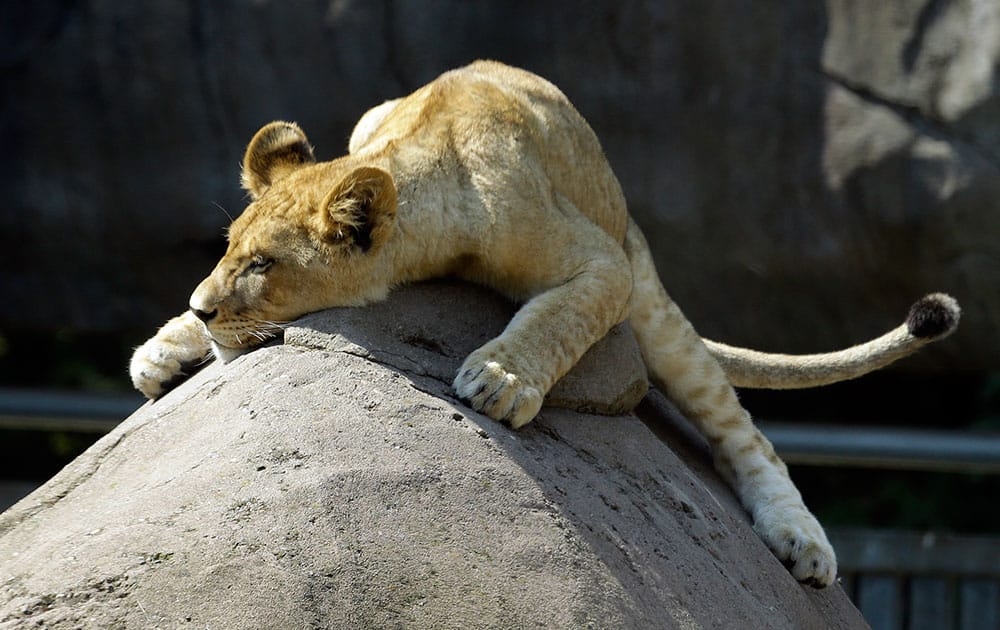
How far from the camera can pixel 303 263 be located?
8.73ft

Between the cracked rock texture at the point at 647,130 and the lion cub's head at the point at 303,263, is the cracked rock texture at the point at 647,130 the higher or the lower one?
the lower one

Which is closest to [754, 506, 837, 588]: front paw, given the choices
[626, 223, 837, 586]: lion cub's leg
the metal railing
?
[626, 223, 837, 586]: lion cub's leg

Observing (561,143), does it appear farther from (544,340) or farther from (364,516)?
(364,516)

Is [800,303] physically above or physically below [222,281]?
below

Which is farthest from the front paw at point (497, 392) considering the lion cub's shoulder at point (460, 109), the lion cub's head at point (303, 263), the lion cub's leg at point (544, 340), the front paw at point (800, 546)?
the front paw at point (800, 546)

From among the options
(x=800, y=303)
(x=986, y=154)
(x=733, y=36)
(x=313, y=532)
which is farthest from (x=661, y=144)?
(x=313, y=532)

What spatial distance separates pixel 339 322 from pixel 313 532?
1.99ft

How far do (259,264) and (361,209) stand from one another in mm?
232

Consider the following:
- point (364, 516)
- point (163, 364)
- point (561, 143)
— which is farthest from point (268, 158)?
point (364, 516)

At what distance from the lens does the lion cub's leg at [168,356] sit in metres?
Result: 2.88

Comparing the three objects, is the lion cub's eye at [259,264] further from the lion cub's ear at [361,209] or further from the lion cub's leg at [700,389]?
the lion cub's leg at [700,389]

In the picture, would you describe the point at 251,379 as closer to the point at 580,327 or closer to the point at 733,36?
the point at 580,327

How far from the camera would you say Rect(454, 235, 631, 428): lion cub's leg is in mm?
2488

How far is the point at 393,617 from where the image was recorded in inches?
79.1
